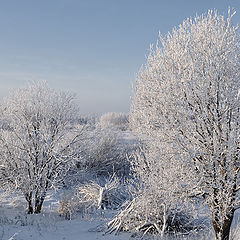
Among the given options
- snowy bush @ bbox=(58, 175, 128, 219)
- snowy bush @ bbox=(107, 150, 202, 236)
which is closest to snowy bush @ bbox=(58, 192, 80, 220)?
snowy bush @ bbox=(58, 175, 128, 219)

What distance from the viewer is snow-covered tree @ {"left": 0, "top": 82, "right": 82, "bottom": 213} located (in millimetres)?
10859

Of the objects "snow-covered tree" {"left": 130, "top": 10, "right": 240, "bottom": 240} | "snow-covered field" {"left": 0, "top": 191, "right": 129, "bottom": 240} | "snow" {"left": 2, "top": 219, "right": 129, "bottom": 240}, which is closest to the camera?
"snow-covered tree" {"left": 130, "top": 10, "right": 240, "bottom": 240}

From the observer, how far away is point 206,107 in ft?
18.7

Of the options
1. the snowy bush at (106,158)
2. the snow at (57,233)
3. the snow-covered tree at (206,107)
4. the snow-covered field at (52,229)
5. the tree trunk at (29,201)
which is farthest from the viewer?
the snowy bush at (106,158)

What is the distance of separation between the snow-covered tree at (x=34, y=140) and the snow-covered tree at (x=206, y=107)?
6164mm

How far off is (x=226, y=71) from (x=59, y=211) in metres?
8.83

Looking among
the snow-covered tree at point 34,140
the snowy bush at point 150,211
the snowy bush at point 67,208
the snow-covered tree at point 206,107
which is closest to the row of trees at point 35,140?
the snow-covered tree at point 34,140

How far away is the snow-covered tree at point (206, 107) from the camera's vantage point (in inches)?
221

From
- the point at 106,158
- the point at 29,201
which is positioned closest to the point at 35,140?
the point at 29,201

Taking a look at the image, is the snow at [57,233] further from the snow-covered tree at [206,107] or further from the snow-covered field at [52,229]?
the snow-covered tree at [206,107]

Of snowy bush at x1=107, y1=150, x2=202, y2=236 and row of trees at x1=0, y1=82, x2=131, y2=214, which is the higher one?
row of trees at x1=0, y1=82, x2=131, y2=214

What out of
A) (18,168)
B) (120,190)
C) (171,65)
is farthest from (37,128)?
(171,65)

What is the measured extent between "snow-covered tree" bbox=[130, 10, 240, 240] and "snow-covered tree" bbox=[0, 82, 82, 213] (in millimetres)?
6164

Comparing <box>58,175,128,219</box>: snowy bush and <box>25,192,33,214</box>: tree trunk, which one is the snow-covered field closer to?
<box>58,175,128,219</box>: snowy bush
